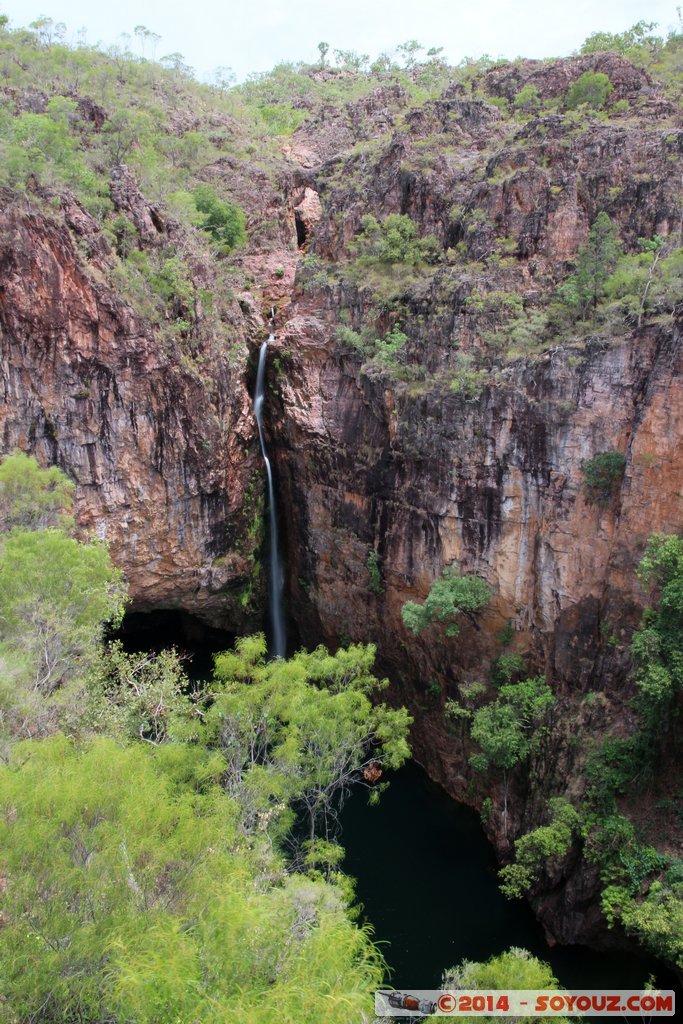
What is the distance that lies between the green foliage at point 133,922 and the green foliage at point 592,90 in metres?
21.1

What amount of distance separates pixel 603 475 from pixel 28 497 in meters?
11.7

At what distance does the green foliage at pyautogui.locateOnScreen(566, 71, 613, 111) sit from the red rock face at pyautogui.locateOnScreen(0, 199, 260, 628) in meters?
12.9

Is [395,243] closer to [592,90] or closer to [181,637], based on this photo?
[592,90]

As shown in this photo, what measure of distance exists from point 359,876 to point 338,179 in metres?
20.8

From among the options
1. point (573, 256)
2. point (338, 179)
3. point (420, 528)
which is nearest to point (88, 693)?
point (420, 528)

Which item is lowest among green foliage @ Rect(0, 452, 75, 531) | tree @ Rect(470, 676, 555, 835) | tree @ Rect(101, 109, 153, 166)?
tree @ Rect(470, 676, 555, 835)

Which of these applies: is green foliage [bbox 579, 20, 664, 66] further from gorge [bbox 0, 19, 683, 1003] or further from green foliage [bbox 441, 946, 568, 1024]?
green foliage [bbox 441, 946, 568, 1024]

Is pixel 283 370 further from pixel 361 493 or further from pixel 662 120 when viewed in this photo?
pixel 662 120

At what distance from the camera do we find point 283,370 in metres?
19.3

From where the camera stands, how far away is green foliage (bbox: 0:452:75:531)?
1395 cm

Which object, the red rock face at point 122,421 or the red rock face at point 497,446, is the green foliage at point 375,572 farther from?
the red rock face at point 122,421

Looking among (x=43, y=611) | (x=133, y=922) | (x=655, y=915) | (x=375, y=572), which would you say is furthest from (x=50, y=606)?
(x=655, y=915)

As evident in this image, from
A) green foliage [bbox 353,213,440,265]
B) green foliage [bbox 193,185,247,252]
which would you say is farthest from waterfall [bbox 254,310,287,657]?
green foliage [bbox 353,213,440,265]

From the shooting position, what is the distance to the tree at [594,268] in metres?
15.2
